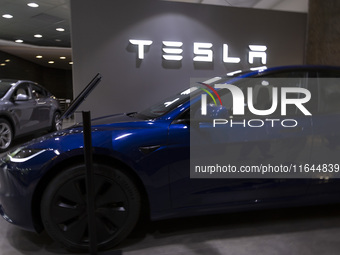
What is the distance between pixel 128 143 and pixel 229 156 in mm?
652

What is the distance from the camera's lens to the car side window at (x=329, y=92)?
198 centimetres

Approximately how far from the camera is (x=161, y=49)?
546 centimetres

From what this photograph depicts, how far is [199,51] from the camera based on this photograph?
5.58m

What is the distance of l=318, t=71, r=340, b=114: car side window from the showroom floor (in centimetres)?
87

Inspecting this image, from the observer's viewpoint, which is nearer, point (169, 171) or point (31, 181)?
point (31, 181)

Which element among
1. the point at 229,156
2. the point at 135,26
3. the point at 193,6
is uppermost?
the point at 193,6

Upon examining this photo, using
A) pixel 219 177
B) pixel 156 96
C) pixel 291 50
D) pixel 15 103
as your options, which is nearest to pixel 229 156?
pixel 219 177

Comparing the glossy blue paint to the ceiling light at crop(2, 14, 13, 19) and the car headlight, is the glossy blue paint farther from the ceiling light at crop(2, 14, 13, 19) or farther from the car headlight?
the ceiling light at crop(2, 14, 13, 19)

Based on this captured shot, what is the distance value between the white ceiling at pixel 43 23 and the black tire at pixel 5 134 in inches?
133

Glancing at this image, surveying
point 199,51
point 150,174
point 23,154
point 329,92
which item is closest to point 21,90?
point 199,51

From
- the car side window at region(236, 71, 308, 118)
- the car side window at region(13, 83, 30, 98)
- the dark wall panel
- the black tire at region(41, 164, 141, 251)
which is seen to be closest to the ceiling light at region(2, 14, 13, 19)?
the car side window at region(13, 83, 30, 98)

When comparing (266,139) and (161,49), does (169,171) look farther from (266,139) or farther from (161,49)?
(161,49)

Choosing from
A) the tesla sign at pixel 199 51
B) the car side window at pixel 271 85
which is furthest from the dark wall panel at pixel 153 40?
the car side window at pixel 271 85

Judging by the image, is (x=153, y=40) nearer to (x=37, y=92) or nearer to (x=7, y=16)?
(x=37, y=92)
